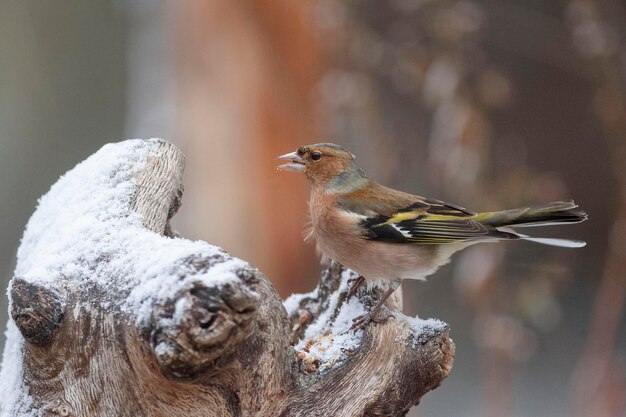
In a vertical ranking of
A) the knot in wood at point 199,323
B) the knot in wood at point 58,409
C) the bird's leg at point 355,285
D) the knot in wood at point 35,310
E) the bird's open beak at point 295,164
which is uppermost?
the bird's open beak at point 295,164

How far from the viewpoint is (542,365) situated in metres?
5.33

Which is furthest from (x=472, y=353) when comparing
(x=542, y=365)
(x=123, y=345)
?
(x=123, y=345)

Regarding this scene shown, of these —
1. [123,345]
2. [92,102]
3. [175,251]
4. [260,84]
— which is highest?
[92,102]

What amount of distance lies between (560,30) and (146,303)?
3838 mm

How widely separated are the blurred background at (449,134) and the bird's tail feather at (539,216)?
41.0 inches

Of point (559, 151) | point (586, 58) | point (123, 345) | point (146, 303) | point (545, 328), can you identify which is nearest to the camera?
point (146, 303)

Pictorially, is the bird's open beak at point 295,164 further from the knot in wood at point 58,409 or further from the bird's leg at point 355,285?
the knot in wood at point 58,409

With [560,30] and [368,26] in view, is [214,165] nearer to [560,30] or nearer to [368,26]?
[368,26]

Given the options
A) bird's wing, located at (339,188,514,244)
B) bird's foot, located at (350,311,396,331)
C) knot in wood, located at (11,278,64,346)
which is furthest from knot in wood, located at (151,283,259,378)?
bird's wing, located at (339,188,514,244)

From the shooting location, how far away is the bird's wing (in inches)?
103

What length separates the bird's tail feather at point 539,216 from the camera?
2.43 m

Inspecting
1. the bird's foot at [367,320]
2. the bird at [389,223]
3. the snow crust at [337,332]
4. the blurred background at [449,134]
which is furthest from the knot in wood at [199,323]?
the blurred background at [449,134]

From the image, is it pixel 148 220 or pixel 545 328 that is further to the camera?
pixel 545 328

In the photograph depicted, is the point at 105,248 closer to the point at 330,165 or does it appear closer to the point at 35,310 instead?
the point at 35,310
